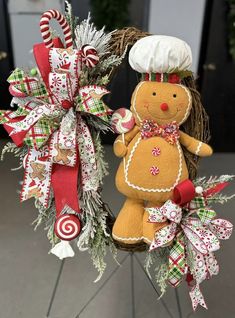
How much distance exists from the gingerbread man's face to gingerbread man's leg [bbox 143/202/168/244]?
0.19m

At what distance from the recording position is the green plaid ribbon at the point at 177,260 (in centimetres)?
77

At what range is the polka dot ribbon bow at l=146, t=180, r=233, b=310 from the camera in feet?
2.44

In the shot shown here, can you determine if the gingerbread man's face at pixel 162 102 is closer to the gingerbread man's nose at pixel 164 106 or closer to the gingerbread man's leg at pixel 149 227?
the gingerbread man's nose at pixel 164 106

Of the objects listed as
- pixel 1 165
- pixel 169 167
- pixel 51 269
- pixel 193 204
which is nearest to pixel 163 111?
pixel 169 167

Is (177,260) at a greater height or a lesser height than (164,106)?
lesser

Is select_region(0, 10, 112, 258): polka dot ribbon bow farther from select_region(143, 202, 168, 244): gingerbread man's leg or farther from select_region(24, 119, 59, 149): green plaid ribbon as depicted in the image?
select_region(143, 202, 168, 244): gingerbread man's leg

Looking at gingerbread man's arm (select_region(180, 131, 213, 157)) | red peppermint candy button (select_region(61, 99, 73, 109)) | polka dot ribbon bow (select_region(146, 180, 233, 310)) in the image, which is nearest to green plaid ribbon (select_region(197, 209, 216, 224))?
polka dot ribbon bow (select_region(146, 180, 233, 310))

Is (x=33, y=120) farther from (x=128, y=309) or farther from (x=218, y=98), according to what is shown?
(x=218, y=98)

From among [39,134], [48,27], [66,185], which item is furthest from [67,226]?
[48,27]

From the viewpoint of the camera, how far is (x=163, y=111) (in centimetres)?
73

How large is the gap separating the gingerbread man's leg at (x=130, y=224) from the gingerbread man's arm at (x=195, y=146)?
0.17m

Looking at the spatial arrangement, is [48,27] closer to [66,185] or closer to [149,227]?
[66,185]

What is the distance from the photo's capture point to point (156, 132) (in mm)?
750

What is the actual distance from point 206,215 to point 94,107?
334 millimetres
